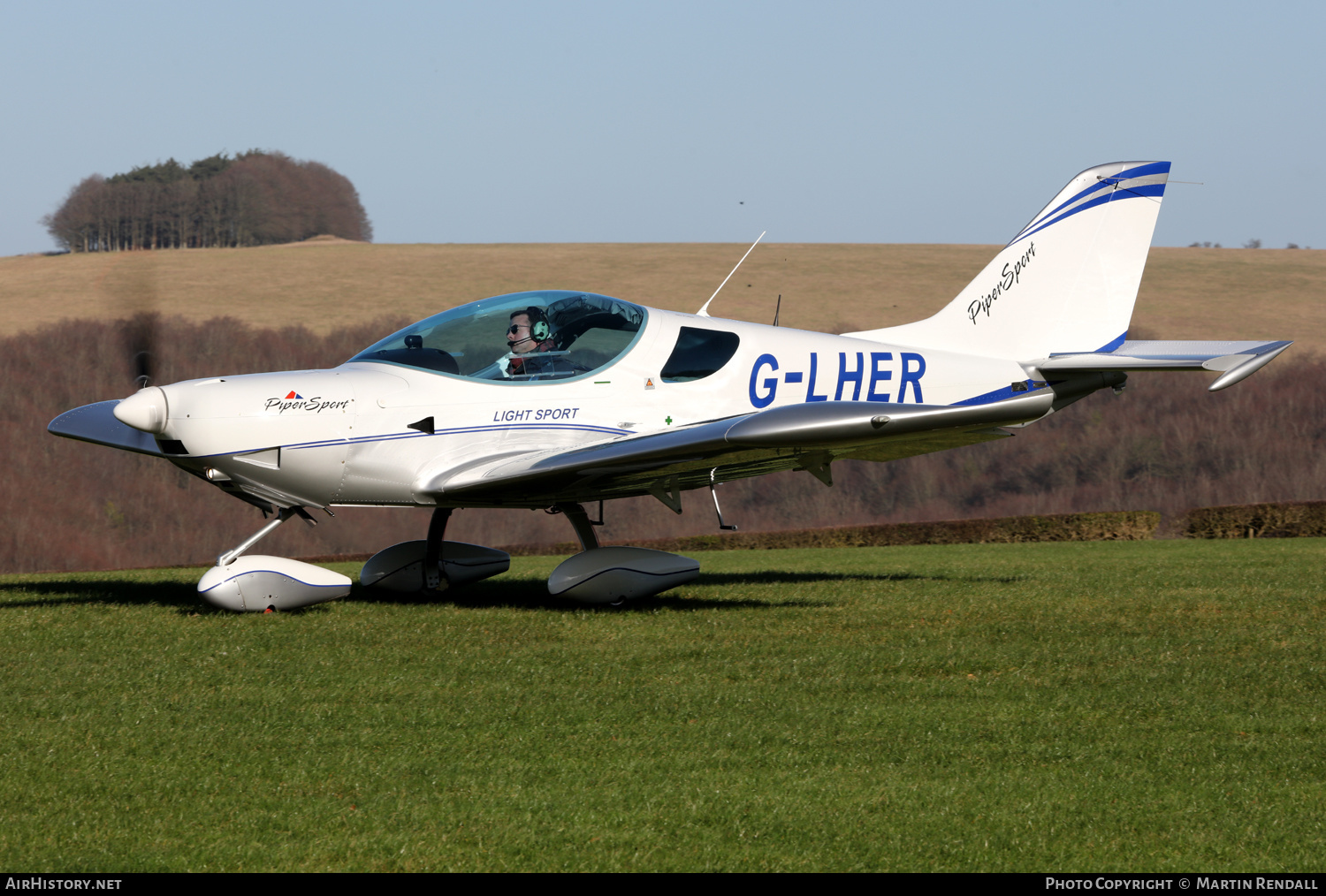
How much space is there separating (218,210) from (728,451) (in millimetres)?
60912

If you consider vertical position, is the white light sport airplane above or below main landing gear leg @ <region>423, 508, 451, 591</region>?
above

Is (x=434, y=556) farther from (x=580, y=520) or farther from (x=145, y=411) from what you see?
(x=145, y=411)

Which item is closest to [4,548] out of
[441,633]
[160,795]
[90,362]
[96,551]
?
[96,551]

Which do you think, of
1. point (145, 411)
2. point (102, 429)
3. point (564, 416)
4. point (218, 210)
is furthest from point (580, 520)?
point (218, 210)

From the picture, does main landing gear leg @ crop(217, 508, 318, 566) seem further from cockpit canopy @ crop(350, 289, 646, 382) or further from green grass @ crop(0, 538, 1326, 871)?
cockpit canopy @ crop(350, 289, 646, 382)

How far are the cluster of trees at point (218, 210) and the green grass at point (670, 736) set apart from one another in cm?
5627

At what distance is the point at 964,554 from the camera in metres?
15.3

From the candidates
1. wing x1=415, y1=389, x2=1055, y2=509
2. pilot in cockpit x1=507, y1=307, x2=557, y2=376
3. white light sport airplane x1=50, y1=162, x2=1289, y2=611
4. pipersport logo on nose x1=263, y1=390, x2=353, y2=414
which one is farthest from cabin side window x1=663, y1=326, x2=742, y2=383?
pipersport logo on nose x1=263, y1=390, x2=353, y2=414

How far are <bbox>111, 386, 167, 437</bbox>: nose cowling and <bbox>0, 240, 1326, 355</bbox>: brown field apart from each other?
113ft

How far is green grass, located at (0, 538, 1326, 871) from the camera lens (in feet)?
12.3

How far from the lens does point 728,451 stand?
27.8 ft

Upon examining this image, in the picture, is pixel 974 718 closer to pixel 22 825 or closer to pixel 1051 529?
pixel 22 825

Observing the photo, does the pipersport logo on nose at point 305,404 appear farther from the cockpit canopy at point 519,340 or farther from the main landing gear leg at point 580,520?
the main landing gear leg at point 580,520

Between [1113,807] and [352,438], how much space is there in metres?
6.44
